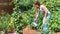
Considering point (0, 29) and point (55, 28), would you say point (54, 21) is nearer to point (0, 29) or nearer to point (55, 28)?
point (55, 28)

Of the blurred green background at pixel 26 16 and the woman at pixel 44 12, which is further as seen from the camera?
the blurred green background at pixel 26 16

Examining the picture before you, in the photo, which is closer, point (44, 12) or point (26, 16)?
point (44, 12)

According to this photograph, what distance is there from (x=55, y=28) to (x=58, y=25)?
0.67ft

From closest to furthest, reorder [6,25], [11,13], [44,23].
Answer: [44,23], [6,25], [11,13]

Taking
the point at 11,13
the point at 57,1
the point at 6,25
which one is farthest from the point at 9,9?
the point at 57,1

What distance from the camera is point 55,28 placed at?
1125 centimetres

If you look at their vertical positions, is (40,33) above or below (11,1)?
below

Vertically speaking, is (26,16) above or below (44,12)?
below

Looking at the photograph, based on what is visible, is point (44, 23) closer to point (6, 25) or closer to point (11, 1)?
point (6, 25)

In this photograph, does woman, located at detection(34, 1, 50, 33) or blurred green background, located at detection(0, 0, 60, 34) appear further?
blurred green background, located at detection(0, 0, 60, 34)

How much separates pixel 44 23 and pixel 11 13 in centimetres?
274

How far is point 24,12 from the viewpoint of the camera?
1274cm

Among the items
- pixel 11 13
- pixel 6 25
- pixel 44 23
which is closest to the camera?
pixel 44 23

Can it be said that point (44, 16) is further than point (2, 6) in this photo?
No
